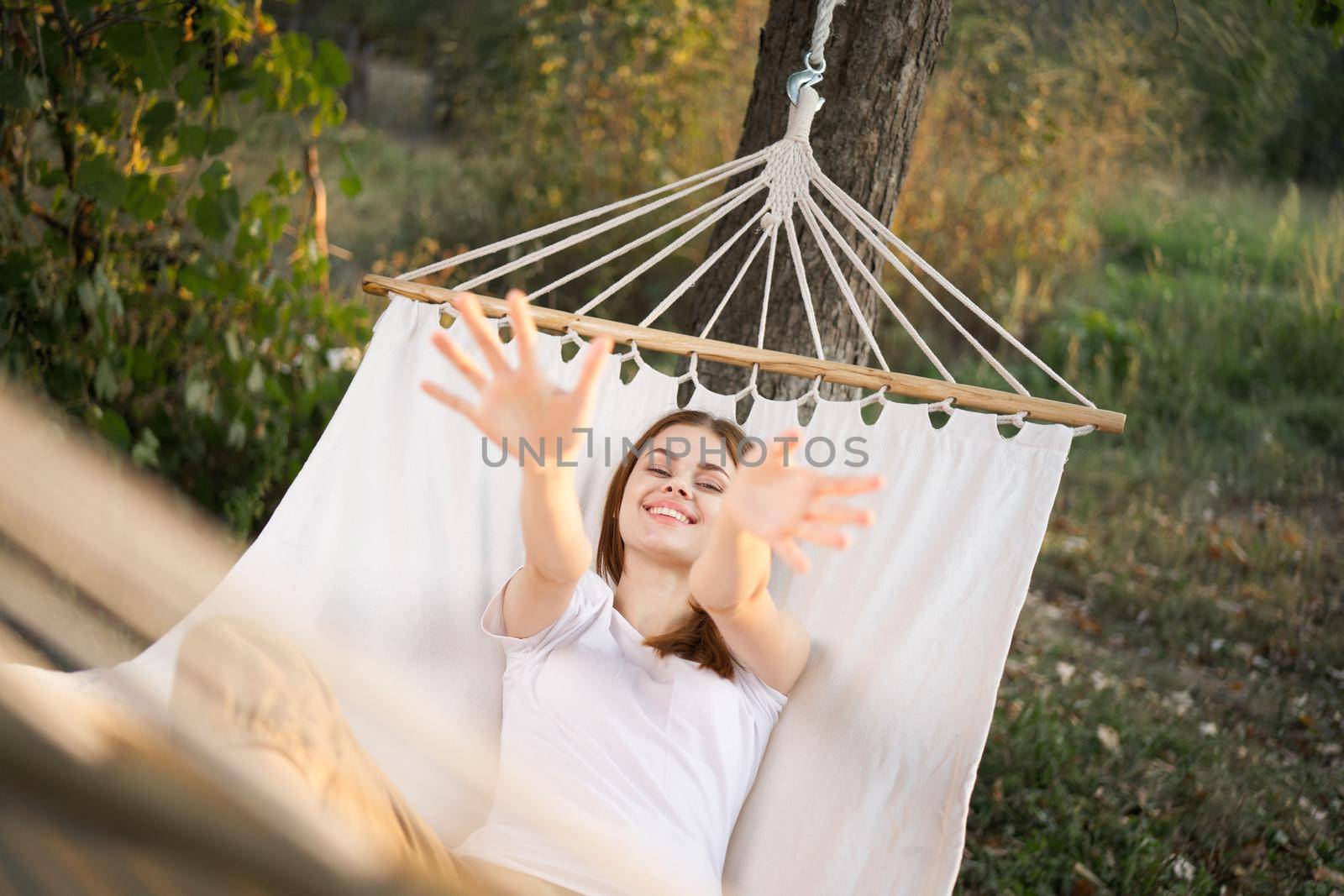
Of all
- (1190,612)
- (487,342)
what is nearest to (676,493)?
(487,342)

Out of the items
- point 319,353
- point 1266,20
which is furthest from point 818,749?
point 1266,20

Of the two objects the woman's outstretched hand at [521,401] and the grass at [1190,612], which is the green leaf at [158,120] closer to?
the woman's outstretched hand at [521,401]

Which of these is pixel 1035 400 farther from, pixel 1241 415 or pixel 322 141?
pixel 322 141

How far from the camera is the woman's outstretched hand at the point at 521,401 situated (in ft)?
3.84

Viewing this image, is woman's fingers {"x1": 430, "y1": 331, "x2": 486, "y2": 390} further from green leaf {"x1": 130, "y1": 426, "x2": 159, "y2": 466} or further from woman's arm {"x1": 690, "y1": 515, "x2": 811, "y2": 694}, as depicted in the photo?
green leaf {"x1": 130, "y1": 426, "x2": 159, "y2": 466}

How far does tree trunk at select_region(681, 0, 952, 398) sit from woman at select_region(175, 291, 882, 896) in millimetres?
452

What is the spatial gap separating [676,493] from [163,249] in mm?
1494

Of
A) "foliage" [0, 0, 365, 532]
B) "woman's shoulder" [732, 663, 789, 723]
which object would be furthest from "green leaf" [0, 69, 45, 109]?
"woman's shoulder" [732, 663, 789, 723]

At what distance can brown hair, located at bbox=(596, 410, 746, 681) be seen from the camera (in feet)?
5.08

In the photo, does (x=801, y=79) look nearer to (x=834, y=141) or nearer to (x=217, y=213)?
(x=834, y=141)

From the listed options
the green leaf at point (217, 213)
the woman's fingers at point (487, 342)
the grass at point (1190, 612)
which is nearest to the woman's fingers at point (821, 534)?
the woman's fingers at point (487, 342)

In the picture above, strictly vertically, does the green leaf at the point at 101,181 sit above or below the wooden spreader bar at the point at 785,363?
above

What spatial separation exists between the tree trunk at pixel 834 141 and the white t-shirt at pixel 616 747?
696 millimetres

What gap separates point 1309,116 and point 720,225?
546cm
